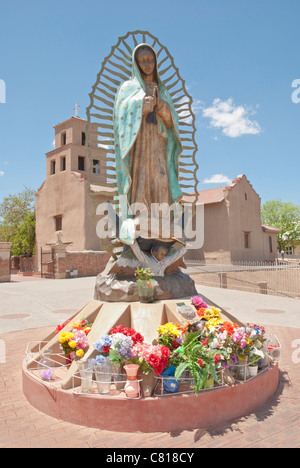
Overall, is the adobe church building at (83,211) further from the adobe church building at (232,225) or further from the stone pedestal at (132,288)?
the stone pedestal at (132,288)

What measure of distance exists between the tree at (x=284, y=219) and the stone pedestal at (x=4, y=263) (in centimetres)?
3378

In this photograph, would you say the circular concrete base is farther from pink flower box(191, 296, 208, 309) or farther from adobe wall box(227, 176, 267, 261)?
adobe wall box(227, 176, 267, 261)

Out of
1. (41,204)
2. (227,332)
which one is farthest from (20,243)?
(227,332)

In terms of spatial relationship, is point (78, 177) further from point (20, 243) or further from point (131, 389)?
point (131, 389)

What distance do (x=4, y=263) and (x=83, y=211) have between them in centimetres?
695

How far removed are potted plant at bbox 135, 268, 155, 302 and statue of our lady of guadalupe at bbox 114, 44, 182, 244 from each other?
4.77 feet

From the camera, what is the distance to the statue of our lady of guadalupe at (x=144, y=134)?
20.4ft

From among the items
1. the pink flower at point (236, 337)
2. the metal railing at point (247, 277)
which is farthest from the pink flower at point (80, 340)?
the metal railing at point (247, 277)

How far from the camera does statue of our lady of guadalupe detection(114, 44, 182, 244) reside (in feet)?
20.4

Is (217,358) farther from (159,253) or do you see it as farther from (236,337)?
(159,253)

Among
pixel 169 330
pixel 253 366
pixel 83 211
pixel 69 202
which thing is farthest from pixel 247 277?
pixel 169 330

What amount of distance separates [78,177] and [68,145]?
3.03m

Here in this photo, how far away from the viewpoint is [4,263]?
19547 millimetres

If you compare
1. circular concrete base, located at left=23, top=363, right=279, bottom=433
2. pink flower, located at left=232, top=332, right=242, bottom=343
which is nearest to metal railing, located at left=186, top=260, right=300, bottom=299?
pink flower, located at left=232, top=332, right=242, bottom=343
